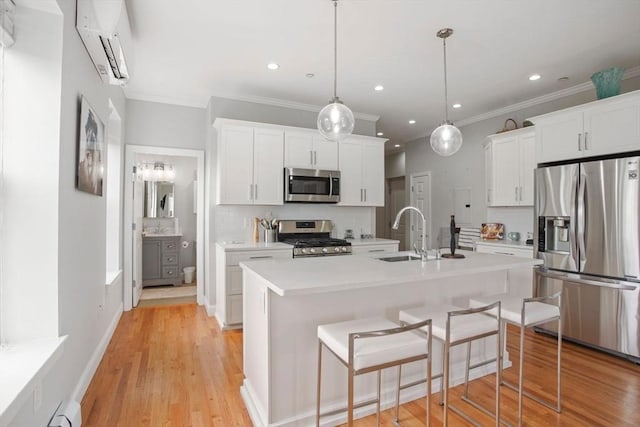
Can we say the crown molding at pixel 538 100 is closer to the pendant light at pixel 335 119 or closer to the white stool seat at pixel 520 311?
the white stool seat at pixel 520 311

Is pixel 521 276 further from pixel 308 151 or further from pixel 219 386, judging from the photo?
pixel 219 386

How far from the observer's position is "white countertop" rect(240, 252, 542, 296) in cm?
174

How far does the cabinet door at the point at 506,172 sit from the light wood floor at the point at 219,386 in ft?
5.76

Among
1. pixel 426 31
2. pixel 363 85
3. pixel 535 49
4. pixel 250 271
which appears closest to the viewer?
pixel 250 271

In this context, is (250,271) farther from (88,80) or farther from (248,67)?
(248,67)

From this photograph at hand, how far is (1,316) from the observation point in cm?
160

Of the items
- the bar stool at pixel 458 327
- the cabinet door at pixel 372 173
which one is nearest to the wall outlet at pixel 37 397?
the bar stool at pixel 458 327

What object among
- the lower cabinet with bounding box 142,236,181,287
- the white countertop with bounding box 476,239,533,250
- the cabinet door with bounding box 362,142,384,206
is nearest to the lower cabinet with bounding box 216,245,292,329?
the cabinet door with bounding box 362,142,384,206

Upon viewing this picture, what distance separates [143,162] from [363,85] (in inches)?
166

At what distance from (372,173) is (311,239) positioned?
1.32 metres

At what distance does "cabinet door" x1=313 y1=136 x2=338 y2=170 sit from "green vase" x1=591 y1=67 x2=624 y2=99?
2.79 m

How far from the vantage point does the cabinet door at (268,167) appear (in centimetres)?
398

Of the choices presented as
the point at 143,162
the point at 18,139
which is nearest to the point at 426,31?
the point at 18,139

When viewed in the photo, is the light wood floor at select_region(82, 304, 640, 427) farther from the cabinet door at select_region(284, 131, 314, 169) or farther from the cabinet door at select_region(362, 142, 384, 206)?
the cabinet door at select_region(362, 142, 384, 206)
